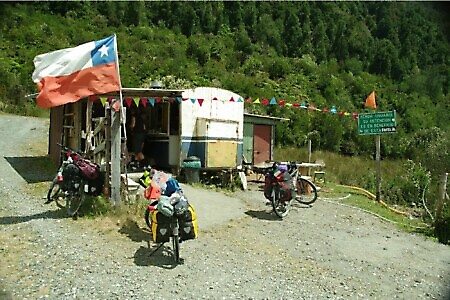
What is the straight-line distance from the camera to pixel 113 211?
746 centimetres

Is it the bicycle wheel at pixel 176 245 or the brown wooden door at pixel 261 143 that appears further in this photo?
the brown wooden door at pixel 261 143

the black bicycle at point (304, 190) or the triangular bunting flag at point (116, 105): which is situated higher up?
the triangular bunting flag at point (116, 105)

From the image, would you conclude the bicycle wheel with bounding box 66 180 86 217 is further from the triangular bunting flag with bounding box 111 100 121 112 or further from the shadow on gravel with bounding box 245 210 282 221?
the shadow on gravel with bounding box 245 210 282 221

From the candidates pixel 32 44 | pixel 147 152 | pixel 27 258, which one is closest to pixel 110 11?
pixel 32 44

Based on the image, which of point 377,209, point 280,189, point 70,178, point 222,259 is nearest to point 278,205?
point 280,189

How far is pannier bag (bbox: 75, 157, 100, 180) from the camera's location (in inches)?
290

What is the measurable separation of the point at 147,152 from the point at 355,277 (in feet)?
26.0

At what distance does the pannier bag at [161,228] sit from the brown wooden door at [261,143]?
32.9ft

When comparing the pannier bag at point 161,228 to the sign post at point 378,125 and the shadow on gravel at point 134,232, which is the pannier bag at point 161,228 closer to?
Answer: the shadow on gravel at point 134,232

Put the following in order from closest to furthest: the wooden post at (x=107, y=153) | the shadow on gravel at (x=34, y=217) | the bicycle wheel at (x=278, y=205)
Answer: the shadow on gravel at (x=34, y=217)
the wooden post at (x=107, y=153)
the bicycle wheel at (x=278, y=205)

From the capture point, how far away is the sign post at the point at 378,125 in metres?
11.8

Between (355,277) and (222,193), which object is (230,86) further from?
(355,277)

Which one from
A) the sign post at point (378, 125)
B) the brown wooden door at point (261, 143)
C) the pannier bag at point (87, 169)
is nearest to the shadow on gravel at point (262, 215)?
the pannier bag at point (87, 169)

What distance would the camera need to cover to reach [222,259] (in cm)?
611
